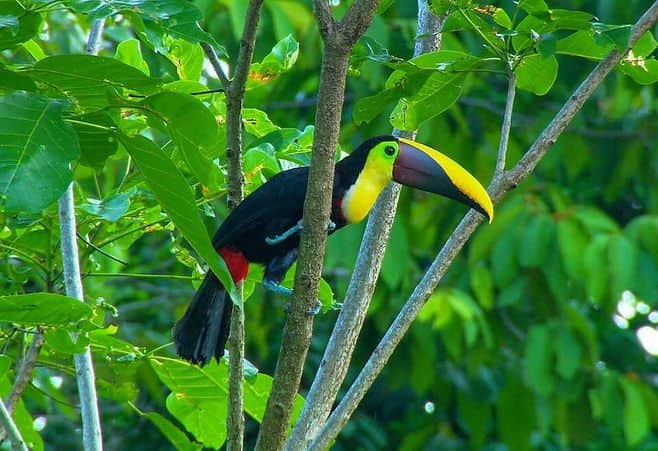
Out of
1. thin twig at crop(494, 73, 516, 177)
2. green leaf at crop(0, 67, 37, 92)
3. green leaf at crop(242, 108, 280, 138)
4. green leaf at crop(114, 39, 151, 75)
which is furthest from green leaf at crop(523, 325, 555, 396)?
green leaf at crop(0, 67, 37, 92)

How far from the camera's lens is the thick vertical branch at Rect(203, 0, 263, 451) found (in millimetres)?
2139

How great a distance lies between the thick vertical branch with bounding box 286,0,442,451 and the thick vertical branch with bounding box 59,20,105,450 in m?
0.36

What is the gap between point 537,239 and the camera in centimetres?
646

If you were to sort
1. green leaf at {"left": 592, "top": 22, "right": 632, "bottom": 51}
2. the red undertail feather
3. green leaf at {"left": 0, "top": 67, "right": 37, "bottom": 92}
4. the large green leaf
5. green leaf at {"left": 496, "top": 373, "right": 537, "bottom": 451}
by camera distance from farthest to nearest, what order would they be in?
green leaf at {"left": 496, "top": 373, "right": 537, "bottom": 451}, the red undertail feather, the large green leaf, green leaf at {"left": 592, "top": 22, "right": 632, "bottom": 51}, green leaf at {"left": 0, "top": 67, "right": 37, "bottom": 92}

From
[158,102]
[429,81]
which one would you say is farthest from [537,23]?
[158,102]

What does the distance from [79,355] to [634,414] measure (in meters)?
4.87

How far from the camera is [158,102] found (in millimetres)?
2072

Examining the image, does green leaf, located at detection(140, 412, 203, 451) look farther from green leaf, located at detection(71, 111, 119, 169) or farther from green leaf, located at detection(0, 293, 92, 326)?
green leaf, located at detection(71, 111, 119, 169)

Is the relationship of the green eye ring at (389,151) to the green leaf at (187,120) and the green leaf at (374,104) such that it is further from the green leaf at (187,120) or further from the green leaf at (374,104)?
the green leaf at (187,120)

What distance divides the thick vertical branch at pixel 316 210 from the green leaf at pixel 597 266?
3.96 metres

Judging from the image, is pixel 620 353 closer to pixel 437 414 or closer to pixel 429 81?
pixel 437 414

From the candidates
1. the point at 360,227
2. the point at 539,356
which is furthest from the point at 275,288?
the point at 539,356

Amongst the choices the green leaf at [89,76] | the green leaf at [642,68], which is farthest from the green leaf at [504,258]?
the green leaf at [89,76]

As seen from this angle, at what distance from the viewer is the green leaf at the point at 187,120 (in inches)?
81.4
